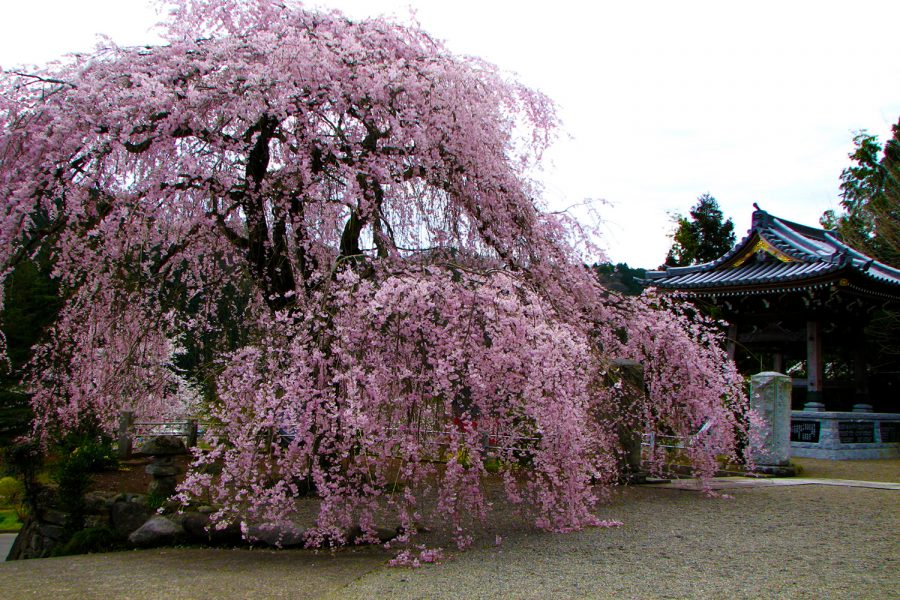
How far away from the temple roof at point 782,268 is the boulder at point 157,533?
11.7 m

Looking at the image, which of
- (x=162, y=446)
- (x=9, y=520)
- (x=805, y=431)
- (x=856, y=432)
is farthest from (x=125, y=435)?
(x=856, y=432)

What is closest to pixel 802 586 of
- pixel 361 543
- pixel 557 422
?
pixel 557 422

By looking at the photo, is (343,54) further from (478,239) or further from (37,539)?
(37,539)

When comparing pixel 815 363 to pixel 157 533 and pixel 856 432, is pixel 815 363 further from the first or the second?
pixel 157 533

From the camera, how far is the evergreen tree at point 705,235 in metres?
23.5

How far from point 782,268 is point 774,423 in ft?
16.1

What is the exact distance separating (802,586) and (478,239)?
15.9ft

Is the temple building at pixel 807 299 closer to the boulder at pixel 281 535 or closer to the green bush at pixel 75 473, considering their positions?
Answer: the boulder at pixel 281 535

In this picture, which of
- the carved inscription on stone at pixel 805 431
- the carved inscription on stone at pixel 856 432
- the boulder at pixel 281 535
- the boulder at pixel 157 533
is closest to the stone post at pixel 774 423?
the carved inscription on stone at pixel 805 431

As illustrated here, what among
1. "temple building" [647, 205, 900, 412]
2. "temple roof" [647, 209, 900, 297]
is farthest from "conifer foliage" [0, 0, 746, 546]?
"temple building" [647, 205, 900, 412]

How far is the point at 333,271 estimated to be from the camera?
621 cm

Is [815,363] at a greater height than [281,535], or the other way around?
[815,363]

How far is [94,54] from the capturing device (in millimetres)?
7383

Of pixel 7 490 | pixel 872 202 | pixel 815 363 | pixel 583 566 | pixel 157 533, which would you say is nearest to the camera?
pixel 583 566
